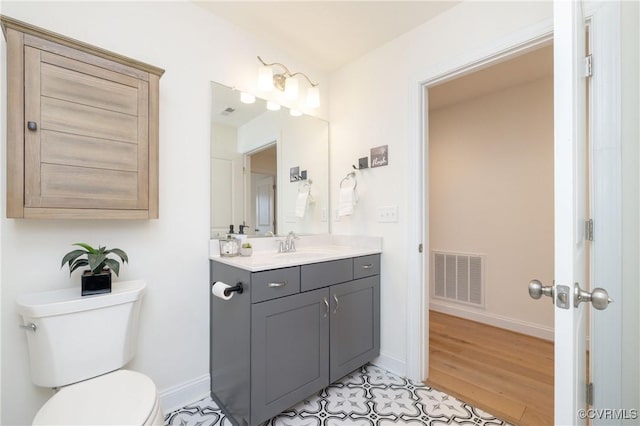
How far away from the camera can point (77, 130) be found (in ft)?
4.03

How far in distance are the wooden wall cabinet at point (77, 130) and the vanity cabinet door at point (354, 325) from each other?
1.19 metres

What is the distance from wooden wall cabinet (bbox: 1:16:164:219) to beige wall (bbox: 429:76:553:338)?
9.46 feet

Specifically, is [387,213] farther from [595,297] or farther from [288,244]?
[595,297]

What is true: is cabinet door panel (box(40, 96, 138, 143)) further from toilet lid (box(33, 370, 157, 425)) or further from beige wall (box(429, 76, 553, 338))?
beige wall (box(429, 76, 553, 338))

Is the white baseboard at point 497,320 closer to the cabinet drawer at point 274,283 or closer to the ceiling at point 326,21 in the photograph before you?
the cabinet drawer at point 274,283

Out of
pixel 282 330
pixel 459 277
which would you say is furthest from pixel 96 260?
pixel 459 277

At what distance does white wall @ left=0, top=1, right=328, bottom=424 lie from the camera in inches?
48.0

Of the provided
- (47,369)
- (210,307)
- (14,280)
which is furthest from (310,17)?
(47,369)

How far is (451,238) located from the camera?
10.3 feet

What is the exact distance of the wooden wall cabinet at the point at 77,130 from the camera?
1.10 metres

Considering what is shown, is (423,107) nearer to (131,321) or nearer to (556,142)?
(556,142)

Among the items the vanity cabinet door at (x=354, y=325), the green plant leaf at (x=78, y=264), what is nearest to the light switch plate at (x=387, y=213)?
the vanity cabinet door at (x=354, y=325)

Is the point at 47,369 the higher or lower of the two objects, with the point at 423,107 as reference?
lower

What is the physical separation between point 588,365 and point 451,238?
1979 millimetres
